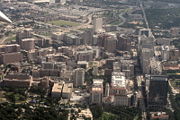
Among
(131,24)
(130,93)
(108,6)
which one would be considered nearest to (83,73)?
(130,93)

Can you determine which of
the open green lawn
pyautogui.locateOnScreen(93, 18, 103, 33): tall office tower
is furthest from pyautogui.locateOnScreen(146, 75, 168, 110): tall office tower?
the open green lawn

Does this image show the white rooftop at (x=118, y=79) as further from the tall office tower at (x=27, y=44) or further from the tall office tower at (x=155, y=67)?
the tall office tower at (x=27, y=44)

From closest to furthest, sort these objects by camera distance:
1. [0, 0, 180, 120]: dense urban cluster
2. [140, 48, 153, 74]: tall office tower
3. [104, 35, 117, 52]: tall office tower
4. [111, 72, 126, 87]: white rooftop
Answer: [0, 0, 180, 120]: dense urban cluster < [111, 72, 126, 87]: white rooftop < [140, 48, 153, 74]: tall office tower < [104, 35, 117, 52]: tall office tower

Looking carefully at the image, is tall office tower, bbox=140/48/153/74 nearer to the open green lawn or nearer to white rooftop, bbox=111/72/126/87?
white rooftop, bbox=111/72/126/87

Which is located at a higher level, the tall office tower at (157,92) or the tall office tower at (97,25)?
the tall office tower at (97,25)

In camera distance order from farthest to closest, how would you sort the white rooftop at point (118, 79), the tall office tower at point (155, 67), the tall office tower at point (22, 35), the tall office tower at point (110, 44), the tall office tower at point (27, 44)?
the tall office tower at point (22, 35) < the tall office tower at point (110, 44) < the tall office tower at point (27, 44) < the tall office tower at point (155, 67) < the white rooftop at point (118, 79)

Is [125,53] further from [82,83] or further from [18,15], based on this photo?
[18,15]

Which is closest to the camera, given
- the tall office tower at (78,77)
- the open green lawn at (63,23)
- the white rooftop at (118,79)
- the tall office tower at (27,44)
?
the white rooftop at (118,79)

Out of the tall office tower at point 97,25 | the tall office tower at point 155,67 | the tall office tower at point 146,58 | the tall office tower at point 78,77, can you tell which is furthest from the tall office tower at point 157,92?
the tall office tower at point 97,25
